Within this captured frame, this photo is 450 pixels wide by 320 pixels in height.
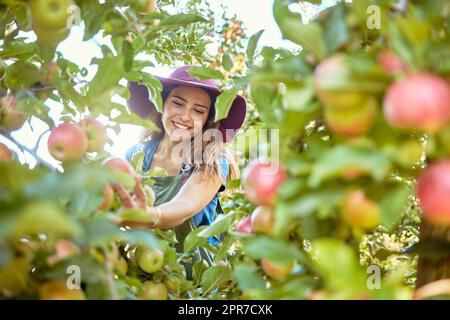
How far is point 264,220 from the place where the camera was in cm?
78

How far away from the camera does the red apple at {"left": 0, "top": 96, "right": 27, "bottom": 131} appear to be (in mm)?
1002

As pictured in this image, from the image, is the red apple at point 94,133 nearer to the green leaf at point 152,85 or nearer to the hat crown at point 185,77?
the green leaf at point 152,85

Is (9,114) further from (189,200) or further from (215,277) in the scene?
(189,200)

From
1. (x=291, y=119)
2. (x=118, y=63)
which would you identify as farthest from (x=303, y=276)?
(x=118, y=63)

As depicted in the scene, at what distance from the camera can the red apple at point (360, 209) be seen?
2.02 ft

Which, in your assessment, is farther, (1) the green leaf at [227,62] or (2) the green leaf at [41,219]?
(1) the green leaf at [227,62]

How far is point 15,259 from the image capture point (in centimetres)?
67

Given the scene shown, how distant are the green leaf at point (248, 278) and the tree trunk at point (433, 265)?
25cm

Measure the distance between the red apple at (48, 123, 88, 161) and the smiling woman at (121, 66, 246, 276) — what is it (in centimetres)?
95

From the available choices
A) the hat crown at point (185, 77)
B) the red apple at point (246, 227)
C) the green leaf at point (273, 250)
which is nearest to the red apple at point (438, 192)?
the green leaf at point (273, 250)

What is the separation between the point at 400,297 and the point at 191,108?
59.0 inches

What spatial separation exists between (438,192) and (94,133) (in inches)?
22.7

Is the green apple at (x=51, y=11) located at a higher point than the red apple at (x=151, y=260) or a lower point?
higher
